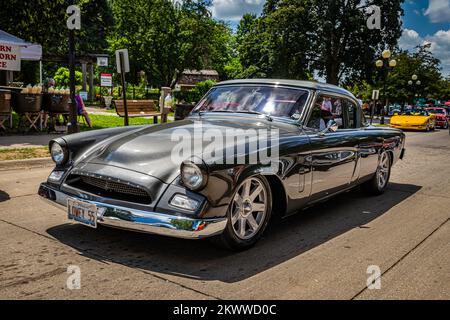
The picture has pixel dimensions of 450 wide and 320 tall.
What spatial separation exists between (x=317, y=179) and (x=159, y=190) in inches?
72.9

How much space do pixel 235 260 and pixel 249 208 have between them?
0.46 m

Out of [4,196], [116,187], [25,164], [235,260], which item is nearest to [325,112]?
[235,260]

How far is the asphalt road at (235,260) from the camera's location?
10.3 ft

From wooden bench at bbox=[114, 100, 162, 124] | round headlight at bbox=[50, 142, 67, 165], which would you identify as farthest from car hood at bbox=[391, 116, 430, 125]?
round headlight at bbox=[50, 142, 67, 165]

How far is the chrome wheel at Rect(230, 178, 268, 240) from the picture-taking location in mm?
3785

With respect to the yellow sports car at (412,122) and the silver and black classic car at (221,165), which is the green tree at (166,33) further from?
the silver and black classic car at (221,165)

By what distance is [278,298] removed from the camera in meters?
3.06

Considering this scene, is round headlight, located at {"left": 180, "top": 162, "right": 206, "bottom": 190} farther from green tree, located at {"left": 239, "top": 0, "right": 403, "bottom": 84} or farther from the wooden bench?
green tree, located at {"left": 239, "top": 0, "right": 403, "bottom": 84}

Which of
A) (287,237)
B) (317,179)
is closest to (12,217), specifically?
(287,237)

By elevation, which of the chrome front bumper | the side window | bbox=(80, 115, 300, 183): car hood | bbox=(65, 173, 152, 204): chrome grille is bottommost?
the chrome front bumper

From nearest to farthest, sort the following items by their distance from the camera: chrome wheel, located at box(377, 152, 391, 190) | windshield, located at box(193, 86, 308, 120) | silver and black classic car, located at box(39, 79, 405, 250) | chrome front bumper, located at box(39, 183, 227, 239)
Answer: chrome front bumper, located at box(39, 183, 227, 239) → silver and black classic car, located at box(39, 79, 405, 250) → windshield, located at box(193, 86, 308, 120) → chrome wheel, located at box(377, 152, 391, 190)

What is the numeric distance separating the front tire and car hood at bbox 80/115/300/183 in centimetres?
237

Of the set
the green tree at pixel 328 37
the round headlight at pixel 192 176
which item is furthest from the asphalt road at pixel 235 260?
the green tree at pixel 328 37

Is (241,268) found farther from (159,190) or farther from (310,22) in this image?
(310,22)
